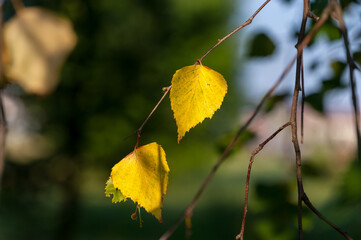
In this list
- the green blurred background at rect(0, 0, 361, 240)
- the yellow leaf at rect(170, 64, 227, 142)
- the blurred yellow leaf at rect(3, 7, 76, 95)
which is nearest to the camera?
the yellow leaf at rect(170, 64, 227, 142)

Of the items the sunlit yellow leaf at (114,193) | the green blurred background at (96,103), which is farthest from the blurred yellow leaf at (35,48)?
the green blurred background at (96,103)

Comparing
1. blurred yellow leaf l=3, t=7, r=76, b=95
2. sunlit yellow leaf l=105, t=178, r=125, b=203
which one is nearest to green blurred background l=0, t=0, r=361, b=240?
blurred yellow leaf l=3, t=7, r=76, b=95

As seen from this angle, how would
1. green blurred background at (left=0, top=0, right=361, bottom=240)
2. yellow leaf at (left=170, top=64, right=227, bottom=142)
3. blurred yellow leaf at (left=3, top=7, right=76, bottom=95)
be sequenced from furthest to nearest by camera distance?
1. green blurred background at (left=0, top=0, right=361, bottom=240)
2. blurred yellow leaf at (left=3, top=7, right=76, bottom=95)
3. yellow leaf at (left=170, top=64, right=227, bottom=142)

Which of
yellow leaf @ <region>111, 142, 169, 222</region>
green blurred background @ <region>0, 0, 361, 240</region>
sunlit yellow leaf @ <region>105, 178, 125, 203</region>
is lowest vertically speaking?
green blurred background @ <region>0, 0, 361, 240</region>

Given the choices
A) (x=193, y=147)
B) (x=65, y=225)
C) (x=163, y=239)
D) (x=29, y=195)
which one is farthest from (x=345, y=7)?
(x=193, y=147)

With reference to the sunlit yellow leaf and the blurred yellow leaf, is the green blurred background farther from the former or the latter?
the sunlit yellow leaf

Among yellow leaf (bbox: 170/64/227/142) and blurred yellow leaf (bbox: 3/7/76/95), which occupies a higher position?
yellow leaf (bbox: 170/64/227/142)

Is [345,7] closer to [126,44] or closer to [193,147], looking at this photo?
[126,44]
